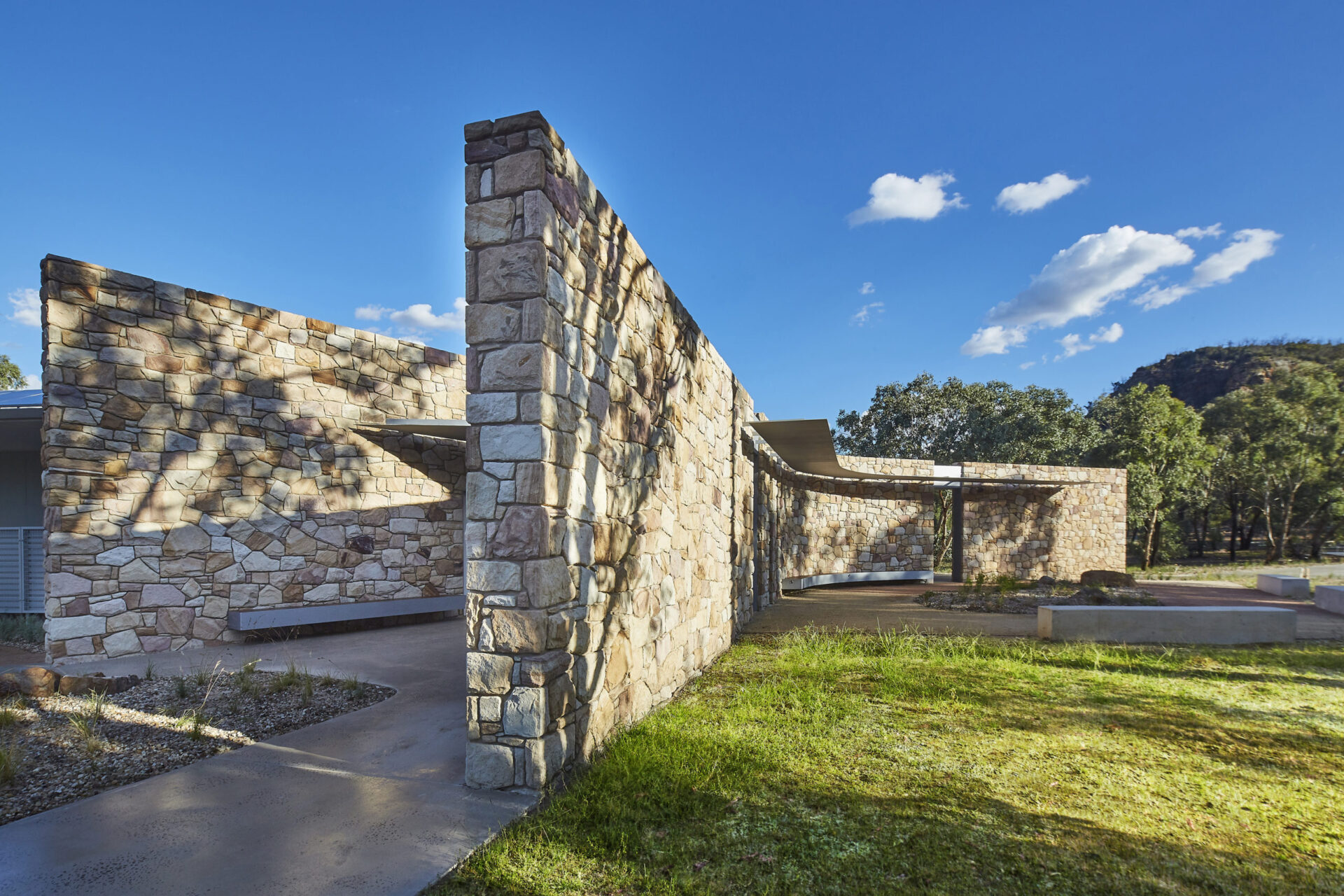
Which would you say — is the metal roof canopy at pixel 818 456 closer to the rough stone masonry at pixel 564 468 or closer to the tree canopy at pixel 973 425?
the rough stone masonry at pixel 564 468

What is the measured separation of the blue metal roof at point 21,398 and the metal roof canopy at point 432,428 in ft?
14.1

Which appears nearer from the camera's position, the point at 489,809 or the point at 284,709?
the point at 489,809

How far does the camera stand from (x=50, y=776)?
359cm

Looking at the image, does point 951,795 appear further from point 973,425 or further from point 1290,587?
point 973,425

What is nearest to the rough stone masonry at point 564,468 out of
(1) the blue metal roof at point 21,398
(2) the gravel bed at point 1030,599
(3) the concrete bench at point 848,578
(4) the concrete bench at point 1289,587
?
(2) the gravel bed at point 1030,599

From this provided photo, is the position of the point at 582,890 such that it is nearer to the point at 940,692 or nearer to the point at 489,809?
the point at 489,809

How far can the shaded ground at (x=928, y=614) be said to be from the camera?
8938 millimetres

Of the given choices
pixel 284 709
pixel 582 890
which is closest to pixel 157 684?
pixel 284 709

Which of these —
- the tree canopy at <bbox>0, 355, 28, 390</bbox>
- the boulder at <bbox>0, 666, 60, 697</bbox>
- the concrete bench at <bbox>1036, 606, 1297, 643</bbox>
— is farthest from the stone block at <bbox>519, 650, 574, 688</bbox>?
the tree canopy at <bbox>0, 355, 28, 390</bbox>

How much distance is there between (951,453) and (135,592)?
24.2m

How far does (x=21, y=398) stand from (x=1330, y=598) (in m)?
20.9

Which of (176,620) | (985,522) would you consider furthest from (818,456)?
(176,620)

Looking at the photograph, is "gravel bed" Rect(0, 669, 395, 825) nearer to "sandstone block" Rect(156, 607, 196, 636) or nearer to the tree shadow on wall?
"sandstone block" Rect(156, 607, 196, 636)

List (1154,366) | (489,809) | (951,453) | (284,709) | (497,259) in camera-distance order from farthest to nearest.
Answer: (1154,366) < (951,453) < (284,709) < (497,259) < (489,809)
